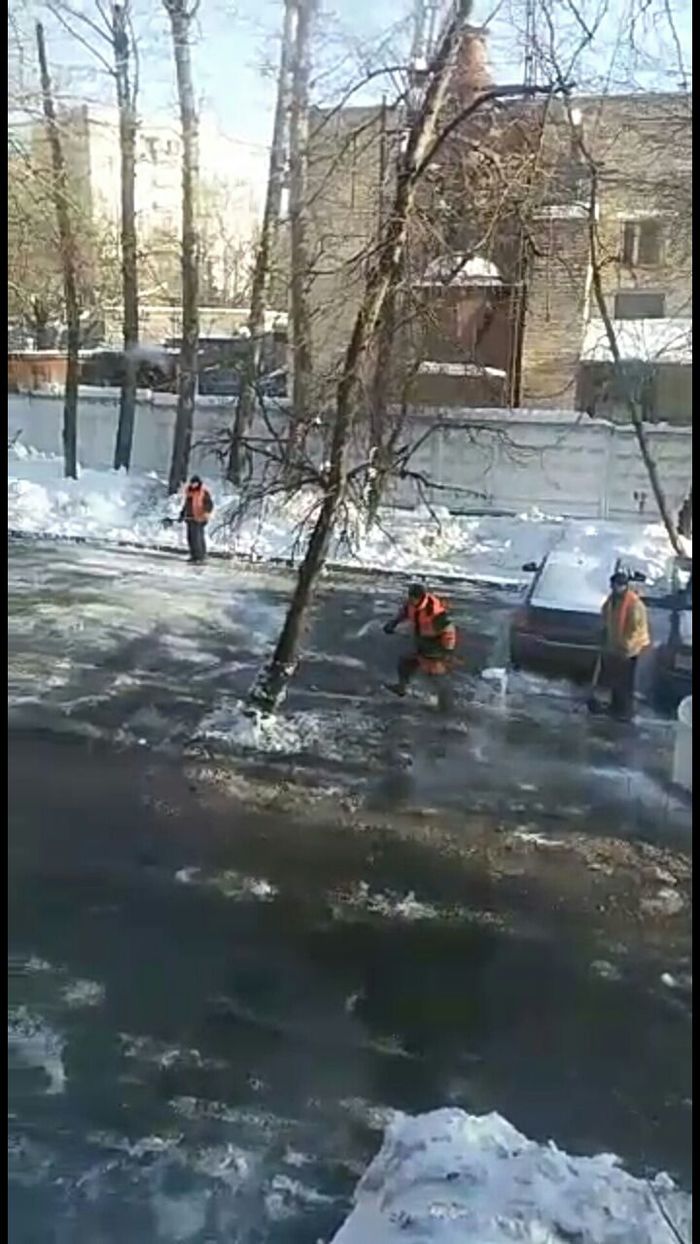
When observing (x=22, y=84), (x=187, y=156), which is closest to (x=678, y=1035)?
(x=187, y=156)

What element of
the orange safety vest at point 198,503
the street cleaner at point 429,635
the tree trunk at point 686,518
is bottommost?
the street cleaner at point 429,635

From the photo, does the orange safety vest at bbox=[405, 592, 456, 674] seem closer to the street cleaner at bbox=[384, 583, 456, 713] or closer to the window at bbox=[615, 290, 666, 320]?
the street cleaner at bbox=[384, 583, 456, 713]

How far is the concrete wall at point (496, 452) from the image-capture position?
1598 millimetres

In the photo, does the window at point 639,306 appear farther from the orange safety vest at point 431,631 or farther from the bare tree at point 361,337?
the orange safety vest at point 431,631

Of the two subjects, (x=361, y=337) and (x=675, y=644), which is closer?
(x=675, y=644)

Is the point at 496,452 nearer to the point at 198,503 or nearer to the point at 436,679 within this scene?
the point at 436,679

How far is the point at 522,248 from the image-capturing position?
1.61 m

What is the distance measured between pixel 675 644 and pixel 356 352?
63cm

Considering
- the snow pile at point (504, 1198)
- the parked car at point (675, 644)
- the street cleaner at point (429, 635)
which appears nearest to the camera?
the snow pile at point (504, 1198)

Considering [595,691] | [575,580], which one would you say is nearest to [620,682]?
[595,691]

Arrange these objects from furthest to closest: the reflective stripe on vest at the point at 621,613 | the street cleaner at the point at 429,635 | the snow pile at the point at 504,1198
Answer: the street cleaner at the point at 429,635, the reflective stripe on vest at the point at 621,613, the snow pile at the point at 504,1198

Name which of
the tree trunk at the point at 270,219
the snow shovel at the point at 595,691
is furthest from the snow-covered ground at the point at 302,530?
the tree trunk at the point at 270,219

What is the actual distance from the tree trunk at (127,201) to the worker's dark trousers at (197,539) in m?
0.19

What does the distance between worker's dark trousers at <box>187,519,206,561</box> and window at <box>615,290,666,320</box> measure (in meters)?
0.72
